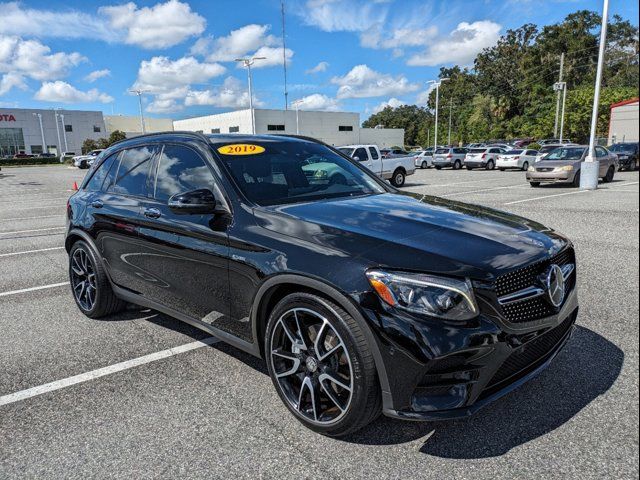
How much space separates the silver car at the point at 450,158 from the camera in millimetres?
35688

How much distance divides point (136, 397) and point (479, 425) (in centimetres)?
226

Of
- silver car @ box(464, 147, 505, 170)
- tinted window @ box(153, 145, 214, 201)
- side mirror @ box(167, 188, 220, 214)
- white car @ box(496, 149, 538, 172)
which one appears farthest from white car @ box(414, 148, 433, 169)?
side mirror @ box(167, 188, 220, 214)

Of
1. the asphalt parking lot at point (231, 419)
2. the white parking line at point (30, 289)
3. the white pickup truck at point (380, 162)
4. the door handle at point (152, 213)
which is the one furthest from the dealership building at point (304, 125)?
the asphalt parking lot at point (231, 419)

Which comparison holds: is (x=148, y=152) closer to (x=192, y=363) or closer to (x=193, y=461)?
(x=192, y=363)

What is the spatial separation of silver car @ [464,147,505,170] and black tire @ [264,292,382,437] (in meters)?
33.5

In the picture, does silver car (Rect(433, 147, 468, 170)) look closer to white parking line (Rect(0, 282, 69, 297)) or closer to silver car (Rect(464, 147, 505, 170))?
silver car (Rect(464, 147, 505, 170))

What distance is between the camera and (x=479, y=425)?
283 centimetres

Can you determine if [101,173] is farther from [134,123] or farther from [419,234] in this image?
[134,123]

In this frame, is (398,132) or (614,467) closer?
(614,467)

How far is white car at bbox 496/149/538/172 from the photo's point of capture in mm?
31391

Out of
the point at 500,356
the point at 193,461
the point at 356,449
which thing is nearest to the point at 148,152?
the point at 193,461

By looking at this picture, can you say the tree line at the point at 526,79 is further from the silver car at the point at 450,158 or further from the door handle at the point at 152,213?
the door handle at the point at 152,213

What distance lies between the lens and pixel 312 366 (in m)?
2.79

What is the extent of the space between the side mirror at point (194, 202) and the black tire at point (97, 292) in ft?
6.06
